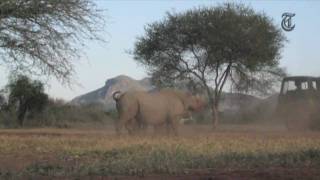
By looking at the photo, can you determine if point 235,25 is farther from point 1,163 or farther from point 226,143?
point 1,163

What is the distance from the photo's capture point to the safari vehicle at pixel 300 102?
93.0 ft

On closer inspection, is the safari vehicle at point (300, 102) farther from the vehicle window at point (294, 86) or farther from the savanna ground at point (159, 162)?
the savanna ground at point (159, 162)

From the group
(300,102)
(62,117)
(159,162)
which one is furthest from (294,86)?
(62,117)

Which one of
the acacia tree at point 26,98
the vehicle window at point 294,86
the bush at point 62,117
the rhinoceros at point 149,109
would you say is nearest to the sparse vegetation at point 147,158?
the rhinoceros at point 149,109

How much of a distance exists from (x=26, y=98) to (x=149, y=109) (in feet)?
85.0

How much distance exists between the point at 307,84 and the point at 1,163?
16871mm

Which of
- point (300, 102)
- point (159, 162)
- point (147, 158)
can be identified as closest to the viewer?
point (159, 162)

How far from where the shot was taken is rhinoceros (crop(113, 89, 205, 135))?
24984mm

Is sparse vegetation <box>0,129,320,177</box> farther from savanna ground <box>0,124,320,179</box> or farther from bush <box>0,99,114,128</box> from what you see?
bush <box>0,99,114,128</box>

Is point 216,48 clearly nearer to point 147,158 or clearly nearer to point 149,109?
point 149,109

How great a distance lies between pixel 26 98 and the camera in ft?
162

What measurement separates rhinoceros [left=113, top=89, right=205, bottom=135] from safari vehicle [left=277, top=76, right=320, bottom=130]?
5.26 meters

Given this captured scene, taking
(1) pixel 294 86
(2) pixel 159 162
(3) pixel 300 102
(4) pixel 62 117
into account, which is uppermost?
(1) pixel 294 86

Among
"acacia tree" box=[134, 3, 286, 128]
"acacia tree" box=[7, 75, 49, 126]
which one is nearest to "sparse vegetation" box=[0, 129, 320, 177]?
"acacia tree" box=[134, 3, 286, 128]
